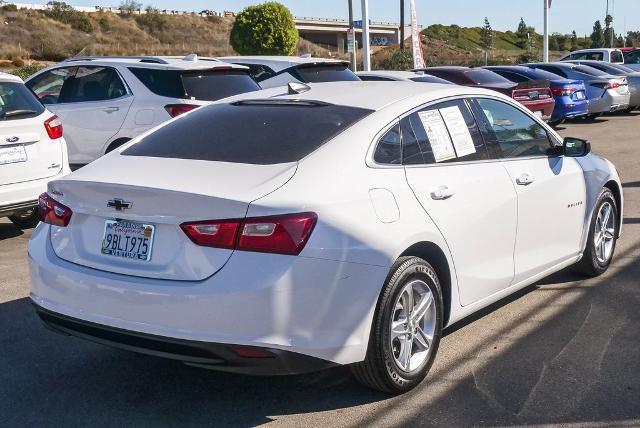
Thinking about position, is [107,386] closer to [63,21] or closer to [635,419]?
[635,419]

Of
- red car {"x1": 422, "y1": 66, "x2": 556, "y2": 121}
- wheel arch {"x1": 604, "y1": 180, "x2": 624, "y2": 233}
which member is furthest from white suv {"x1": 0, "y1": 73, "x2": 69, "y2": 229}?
red car {"x1": 422, "y1": 66, "x2": 556, "y2": 121}

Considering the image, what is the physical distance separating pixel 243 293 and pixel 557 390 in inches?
70.8

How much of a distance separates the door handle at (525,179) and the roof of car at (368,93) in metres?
0.58

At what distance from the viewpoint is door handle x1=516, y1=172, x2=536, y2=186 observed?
18.3 feet

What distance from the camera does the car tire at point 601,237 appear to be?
21.9 ft

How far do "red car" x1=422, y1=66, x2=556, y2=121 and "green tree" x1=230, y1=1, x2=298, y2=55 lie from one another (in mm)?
48464

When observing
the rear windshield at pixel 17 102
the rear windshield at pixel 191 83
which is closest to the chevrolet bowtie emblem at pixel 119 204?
the rear windshield at pixel 17 102

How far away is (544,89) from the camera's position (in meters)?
18.8

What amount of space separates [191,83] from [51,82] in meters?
2.28

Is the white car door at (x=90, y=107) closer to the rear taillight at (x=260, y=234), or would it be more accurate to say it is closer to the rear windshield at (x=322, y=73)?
the rear windshield at (x=322, y=73)

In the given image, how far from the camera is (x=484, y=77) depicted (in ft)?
61.8

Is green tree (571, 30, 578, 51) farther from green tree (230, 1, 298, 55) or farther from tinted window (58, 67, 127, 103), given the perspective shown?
tinted window (58, 67, 127, 103)

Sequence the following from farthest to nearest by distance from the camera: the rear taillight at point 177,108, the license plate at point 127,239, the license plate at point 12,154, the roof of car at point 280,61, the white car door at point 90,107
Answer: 1. the roof of car at point 280,61
2. the white car door at point 90,107
3. the rear taillight at point 177,108
4. the license plate at point 12,154
5. the license plate at point 127,239

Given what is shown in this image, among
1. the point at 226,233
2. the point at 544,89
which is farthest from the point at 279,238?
the point at 544,89
